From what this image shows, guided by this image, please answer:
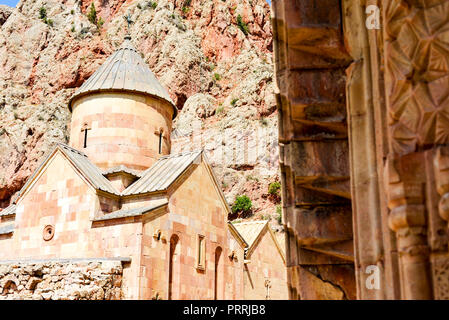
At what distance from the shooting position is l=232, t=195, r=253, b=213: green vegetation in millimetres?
44188

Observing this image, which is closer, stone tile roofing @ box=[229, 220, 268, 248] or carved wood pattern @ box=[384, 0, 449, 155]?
carved wood pattern @ box=[384, 0, 449, 155]

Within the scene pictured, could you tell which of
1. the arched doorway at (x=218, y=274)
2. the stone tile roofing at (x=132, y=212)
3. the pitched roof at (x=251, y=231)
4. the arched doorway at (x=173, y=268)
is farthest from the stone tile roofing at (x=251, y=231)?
the stone tile roofing at (x=132, y=212)

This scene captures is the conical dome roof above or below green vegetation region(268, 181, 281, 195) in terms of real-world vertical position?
below

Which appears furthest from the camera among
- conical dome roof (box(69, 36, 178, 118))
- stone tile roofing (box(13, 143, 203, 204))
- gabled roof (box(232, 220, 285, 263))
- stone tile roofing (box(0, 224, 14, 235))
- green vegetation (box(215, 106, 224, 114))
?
green vegetation (box(215, 106, 224, 114))

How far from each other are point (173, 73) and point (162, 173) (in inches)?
1470

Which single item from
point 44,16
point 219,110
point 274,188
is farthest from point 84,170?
point 44,16

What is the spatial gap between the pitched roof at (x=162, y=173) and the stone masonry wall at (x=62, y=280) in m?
2.82

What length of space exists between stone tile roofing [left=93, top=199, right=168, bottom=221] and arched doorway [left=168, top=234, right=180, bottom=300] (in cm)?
100

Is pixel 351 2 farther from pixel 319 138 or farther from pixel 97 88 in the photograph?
pixel 97 88

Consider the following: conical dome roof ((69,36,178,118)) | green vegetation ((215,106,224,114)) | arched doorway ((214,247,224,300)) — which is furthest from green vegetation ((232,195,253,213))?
arched doorway ((214,247,224,300))

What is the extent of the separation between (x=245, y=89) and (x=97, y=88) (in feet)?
117

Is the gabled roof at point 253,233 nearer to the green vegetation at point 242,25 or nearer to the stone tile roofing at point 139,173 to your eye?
the stone tile roofing at point 139,173

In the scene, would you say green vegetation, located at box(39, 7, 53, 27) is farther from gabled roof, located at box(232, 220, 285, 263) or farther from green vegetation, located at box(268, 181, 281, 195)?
gabled roof, located at box(232, 220, 285, 263)
